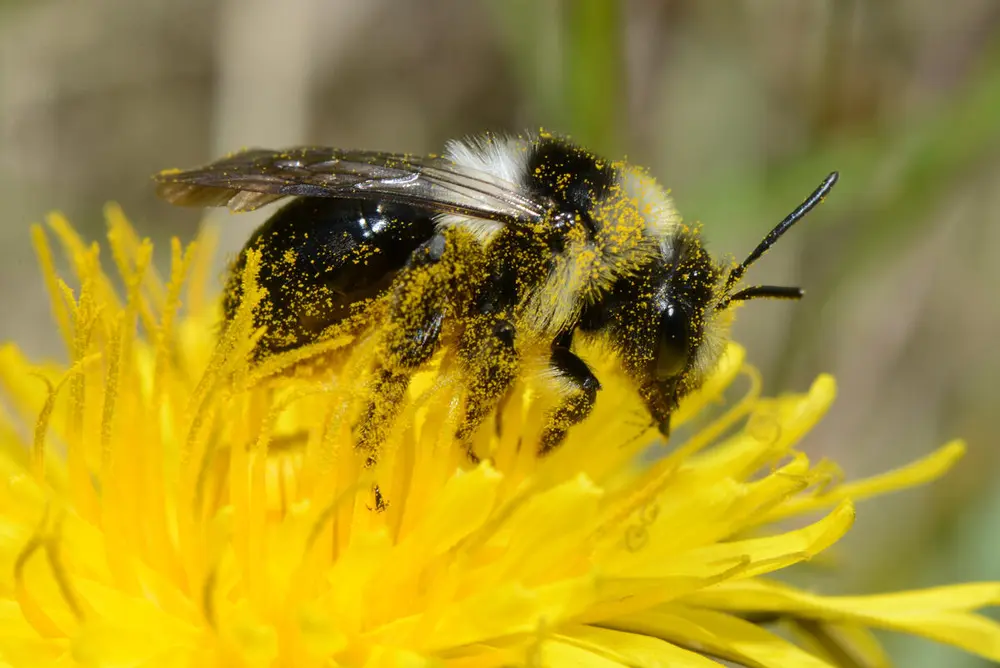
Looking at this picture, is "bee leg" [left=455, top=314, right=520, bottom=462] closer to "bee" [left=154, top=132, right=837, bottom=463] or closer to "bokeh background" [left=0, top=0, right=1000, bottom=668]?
"bee" [left=154, top=132, right=837, bottom=463]

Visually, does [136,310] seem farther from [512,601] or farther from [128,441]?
[512,601]

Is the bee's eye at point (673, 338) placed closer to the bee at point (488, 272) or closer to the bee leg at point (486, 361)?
the bee at point (488, 272)

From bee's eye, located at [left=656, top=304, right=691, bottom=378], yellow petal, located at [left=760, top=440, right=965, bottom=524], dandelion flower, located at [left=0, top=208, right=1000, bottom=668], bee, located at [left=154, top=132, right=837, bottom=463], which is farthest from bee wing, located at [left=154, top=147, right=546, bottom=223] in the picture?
yellow petal, located at [left=760, top=440, right=965, bottom=524]

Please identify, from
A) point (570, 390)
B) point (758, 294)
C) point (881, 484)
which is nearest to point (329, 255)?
point (570, 390)

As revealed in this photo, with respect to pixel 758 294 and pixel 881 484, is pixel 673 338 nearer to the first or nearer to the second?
pixel 758 294

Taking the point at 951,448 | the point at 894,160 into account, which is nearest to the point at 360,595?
the point at 951,448

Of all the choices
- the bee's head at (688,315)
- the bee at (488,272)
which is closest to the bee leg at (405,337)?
the bee at (488,272)
